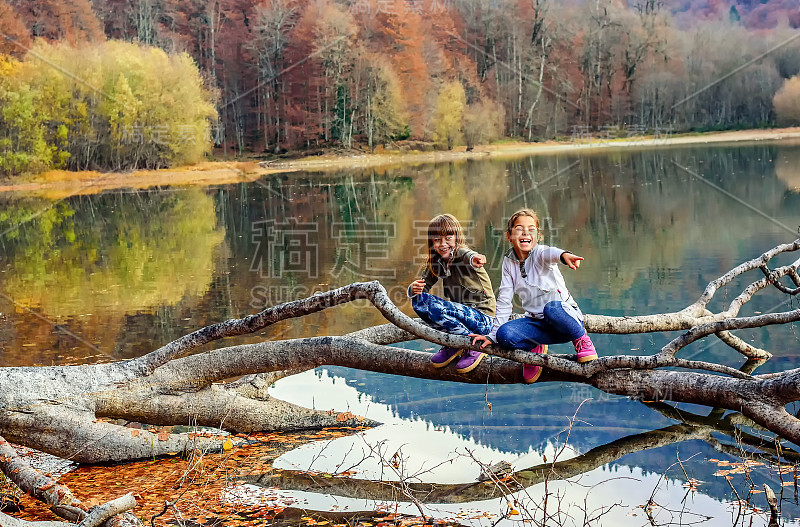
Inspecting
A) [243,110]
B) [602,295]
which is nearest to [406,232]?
[602,295]

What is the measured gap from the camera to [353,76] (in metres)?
61.8

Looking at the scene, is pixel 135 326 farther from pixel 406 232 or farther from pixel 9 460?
pixel 406 232

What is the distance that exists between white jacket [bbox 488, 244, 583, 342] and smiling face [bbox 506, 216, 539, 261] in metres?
0.04

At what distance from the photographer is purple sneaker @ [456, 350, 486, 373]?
5.00 meters

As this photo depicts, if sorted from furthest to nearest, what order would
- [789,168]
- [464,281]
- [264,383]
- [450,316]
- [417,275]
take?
1. [789,168]
2. [417,275]
3. [264,383]
4. [464,281]
5. [450,316]

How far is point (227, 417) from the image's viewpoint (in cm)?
612

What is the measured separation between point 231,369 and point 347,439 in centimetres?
102

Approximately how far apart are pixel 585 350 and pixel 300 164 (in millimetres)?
52441

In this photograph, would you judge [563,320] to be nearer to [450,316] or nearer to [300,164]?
[450,316]

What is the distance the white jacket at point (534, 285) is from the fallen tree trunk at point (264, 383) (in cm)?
29

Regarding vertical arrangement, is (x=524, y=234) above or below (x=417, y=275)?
above

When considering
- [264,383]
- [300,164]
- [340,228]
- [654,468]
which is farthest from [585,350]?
[300,164]

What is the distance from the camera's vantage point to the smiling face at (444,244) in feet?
16.6

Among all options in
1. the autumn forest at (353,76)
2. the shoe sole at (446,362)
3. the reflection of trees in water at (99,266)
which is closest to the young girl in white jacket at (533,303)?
the shoe sole at (446,362)
